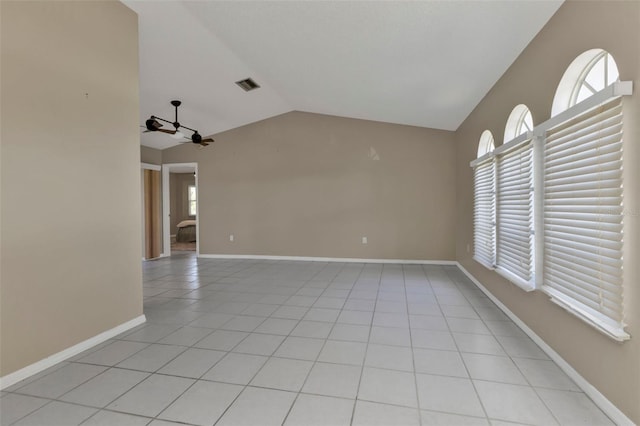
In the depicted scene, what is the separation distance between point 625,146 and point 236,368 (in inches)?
105

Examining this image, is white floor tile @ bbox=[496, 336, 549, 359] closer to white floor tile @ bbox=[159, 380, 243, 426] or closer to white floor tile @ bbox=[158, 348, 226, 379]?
white floor tile @ bbox=[159, 380, 243, 426]

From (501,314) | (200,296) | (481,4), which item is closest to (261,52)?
(481,4)

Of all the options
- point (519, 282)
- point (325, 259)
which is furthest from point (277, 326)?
point (325, 259)

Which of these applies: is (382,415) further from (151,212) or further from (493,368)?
(151,212)

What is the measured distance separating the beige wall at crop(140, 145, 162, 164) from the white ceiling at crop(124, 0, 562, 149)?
1522 mm

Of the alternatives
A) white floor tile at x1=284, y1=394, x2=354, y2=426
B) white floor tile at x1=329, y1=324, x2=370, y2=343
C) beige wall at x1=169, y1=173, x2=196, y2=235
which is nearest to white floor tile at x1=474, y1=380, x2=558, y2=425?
white floor tile at x1=284, y1=394, x2=354, y2=426

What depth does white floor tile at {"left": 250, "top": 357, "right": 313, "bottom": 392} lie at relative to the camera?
6.25ft

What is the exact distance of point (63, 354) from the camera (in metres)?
2.25

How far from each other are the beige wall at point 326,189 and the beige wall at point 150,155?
24 cm

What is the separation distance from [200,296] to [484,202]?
12.9ft

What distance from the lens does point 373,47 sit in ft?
10.2

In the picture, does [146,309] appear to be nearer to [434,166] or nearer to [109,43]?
[109,43]

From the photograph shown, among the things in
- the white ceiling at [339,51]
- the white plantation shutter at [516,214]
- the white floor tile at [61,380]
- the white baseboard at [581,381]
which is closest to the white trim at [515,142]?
the white plantation shutter at [516,214]

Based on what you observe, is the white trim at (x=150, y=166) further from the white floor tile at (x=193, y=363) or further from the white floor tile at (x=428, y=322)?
the white floor tile at (x=428, y=322)
